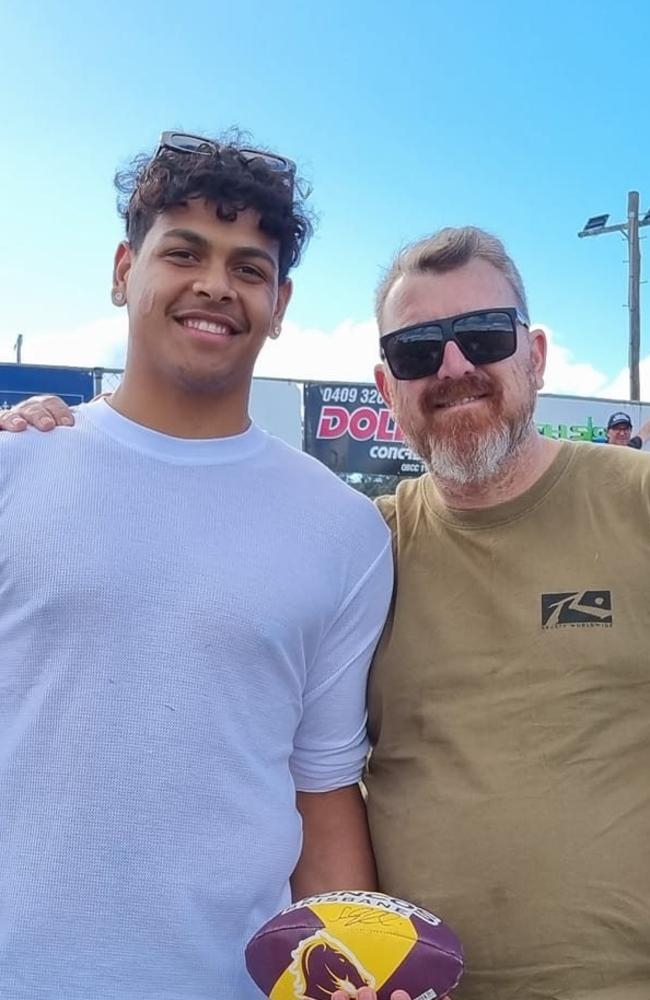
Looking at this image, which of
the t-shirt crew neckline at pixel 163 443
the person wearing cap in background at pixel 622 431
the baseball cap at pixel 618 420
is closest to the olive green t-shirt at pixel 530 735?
the t-shirt crew neckline at pixel 163 443

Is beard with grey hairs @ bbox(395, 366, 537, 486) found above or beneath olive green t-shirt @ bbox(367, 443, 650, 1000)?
above

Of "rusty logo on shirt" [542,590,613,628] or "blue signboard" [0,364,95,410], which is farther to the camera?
"blue signboard" [0,364,95,410]

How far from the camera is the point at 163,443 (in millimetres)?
2113

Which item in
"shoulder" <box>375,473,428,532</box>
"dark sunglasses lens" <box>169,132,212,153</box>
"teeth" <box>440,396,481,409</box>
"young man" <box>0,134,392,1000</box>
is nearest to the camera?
"young man" <box>0,134,392,1000</box>

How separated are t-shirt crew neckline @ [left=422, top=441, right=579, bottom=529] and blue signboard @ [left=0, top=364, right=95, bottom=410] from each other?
7742 mm

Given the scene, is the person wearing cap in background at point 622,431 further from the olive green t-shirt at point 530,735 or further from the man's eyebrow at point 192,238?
the man's eyebrow at point 192,238

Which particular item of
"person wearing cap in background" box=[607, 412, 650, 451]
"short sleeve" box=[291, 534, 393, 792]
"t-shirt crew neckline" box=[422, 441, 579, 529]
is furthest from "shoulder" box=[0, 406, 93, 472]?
"person wearing cap in background" box=[607, 412, 650, 451]

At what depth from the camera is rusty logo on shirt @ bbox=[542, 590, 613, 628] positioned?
7.07 feet

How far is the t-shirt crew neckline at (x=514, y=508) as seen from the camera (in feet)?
7.77

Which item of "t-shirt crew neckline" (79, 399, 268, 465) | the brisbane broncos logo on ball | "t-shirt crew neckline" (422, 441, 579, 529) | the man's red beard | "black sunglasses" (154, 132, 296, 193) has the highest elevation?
"black sunglasses" (154, 132, 296, 193)

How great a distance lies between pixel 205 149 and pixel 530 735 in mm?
1680

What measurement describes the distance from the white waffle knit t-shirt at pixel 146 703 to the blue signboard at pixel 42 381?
7.76 metres

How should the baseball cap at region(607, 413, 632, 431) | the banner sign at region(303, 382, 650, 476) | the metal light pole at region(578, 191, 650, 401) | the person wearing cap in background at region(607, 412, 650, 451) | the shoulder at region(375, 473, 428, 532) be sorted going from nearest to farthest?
1. the shoulder at region(375, 473, 428, 532)
2. the banner sign at region(303, 382, 650, 476)
3. the person wearing cap in background at region(607, 412, 650, 451)
4. the baseball cap at region(607, 413, 632, 431)
5. the metal light pole at region(578, 191, 650, 401)

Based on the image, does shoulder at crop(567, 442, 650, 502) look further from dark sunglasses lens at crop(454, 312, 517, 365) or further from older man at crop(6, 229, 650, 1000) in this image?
dark sunglasses lens at crop(454, 312, 517, 365)
